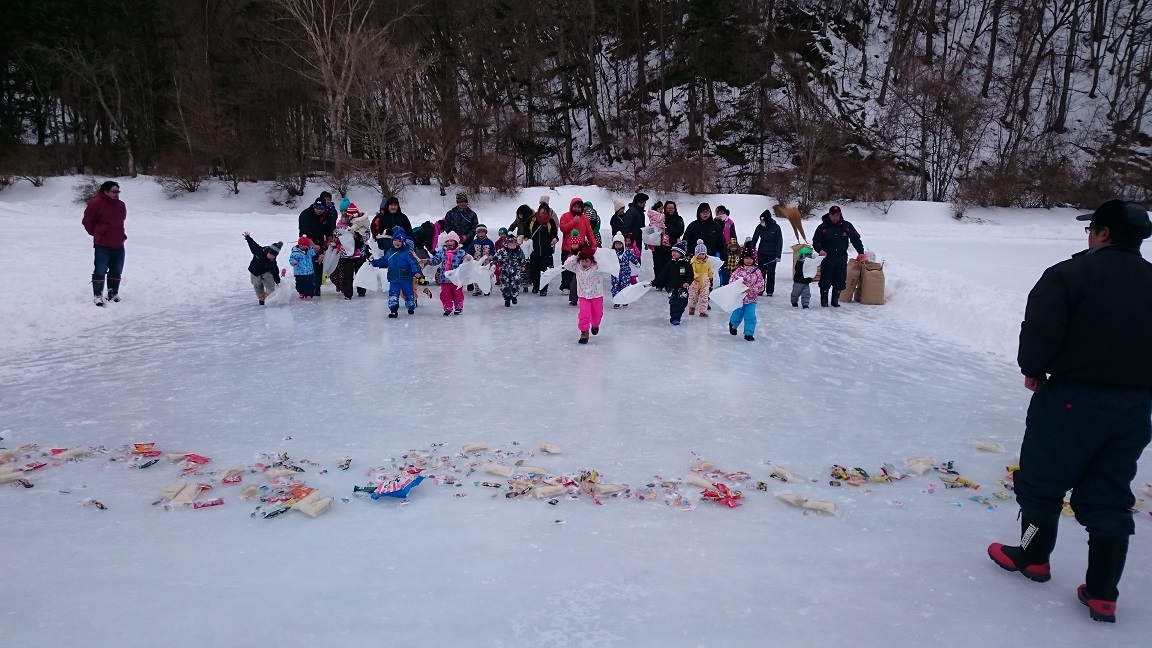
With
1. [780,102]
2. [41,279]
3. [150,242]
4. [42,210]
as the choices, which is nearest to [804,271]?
[41,279]

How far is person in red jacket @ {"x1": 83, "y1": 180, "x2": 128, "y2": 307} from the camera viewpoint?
1009 centimetres

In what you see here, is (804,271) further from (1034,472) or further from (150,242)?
(150,242)

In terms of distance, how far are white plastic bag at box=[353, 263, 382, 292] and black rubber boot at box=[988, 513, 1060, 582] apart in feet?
34.0

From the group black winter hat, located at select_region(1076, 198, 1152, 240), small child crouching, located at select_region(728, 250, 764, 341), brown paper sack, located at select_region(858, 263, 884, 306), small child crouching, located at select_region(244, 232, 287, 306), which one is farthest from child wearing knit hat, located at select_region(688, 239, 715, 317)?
black winter hat, located at select_region(1076, 198, 1152, 240)

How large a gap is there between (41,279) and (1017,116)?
41.3 m

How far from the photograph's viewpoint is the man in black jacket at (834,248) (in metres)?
10.9

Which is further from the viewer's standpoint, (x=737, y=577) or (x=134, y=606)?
(x=737, y=577)

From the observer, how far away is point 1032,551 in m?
3.33

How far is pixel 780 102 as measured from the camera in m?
37.3

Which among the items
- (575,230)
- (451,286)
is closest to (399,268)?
(451,286)

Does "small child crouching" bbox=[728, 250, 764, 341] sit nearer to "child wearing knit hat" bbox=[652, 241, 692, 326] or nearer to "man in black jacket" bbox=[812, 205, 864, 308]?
"child wearing knit hat" bbox=[652, 241, 692, 326]

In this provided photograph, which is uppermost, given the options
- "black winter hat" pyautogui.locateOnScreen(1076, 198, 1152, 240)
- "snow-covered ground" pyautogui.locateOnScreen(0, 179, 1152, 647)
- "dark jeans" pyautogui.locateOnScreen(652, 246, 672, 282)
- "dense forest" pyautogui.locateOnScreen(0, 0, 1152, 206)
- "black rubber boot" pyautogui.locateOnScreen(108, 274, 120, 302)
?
"dense forest" pyautogui.locateOnScreen(0, 0, 1152, 206)

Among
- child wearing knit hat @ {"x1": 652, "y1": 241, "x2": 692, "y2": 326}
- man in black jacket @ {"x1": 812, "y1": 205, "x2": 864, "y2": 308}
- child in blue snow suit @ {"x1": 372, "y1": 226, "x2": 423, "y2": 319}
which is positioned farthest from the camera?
man in black jacket @ {"x1": 812, "y1": 205, "x2": 864, "y2": 308}

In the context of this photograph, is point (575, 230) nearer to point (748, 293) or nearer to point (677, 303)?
point (677, 303)
